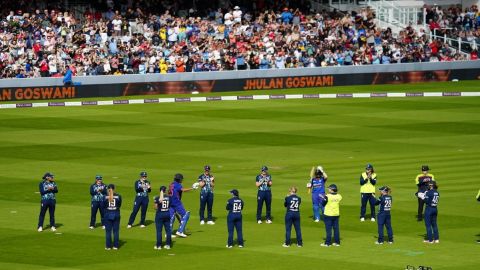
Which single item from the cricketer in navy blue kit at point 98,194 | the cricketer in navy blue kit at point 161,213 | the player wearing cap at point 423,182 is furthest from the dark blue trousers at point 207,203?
the player wearing cap at point 423,182

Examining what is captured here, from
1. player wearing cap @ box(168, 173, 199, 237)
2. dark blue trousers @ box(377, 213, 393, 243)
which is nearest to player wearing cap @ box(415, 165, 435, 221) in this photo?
dark blue trousers @ box(377, 213, 393, 243)

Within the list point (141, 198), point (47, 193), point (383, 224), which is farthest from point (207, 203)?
point (383, 224)

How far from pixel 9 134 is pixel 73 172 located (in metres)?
11.5

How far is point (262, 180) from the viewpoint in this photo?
112 ft

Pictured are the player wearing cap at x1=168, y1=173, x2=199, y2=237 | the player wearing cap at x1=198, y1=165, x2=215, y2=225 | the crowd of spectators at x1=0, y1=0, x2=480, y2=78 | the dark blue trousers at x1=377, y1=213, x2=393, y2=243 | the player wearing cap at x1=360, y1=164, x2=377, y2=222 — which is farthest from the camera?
the crowd of spectators at x1=0, y1=0, x2=480, y2=78

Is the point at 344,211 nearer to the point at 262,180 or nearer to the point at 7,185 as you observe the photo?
the point at 262,180

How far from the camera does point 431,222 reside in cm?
3131

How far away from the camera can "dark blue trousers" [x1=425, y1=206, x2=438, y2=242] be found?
31188 mm

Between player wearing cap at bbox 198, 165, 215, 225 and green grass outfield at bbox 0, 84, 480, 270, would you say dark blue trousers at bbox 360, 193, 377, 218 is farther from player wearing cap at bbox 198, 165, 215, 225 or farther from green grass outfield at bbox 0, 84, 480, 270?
player wearing cap at bbox 198, 165, 215, 225

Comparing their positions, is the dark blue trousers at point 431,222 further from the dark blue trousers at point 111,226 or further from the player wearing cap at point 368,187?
the dark blue trousers at point 111,226

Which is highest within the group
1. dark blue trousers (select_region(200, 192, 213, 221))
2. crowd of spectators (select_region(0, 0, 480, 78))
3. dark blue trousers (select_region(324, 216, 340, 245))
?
crowd of spectators (select_region(0, 0, 480, 78))

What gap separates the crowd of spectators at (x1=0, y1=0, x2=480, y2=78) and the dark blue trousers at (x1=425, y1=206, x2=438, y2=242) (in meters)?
39.0

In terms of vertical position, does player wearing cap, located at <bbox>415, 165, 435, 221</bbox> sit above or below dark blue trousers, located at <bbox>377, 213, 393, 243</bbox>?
above

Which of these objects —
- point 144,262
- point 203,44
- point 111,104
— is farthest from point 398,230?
point 203,44
